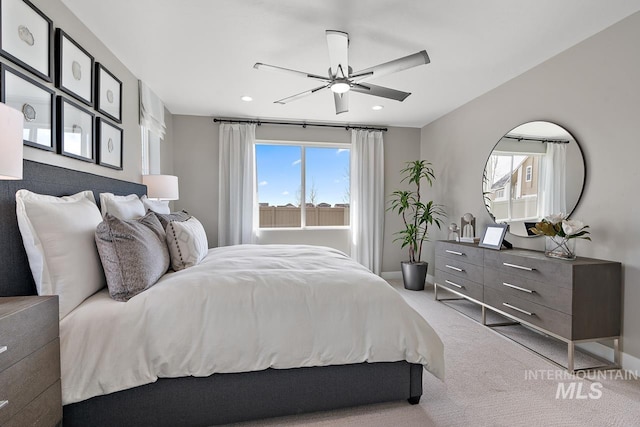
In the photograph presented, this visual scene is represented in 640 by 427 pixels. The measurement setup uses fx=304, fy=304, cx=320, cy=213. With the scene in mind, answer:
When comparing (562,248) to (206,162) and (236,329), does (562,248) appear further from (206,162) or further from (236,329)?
(206,162)

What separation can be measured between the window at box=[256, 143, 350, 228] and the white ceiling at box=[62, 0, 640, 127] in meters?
1.46

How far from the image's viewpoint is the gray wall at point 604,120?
2182mm

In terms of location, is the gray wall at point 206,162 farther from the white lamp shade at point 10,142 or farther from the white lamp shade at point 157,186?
the white lamp shade at point 10,142

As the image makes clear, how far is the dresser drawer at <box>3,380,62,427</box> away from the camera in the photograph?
3.43 ft

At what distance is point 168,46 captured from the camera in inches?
103

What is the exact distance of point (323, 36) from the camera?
2457 millimetres

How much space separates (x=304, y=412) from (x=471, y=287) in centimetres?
228

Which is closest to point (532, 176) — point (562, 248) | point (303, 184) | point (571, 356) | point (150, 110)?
point (562, 248)

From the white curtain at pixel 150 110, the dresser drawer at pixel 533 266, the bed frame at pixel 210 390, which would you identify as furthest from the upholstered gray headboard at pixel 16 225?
the dresser drawer at pixel 533 266

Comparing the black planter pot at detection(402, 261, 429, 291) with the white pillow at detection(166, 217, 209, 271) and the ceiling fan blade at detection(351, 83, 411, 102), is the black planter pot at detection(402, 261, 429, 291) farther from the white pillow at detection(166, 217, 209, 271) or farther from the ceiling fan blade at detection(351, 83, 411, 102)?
the white pillow at detection(166, 217, 209, 271)

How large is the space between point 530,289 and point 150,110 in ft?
13.6

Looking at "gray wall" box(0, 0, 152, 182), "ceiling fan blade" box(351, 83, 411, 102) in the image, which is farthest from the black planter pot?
"gray wall" box(0, 0, 152, 182)

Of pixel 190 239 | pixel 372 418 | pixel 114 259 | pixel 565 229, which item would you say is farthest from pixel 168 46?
pixel 565 229

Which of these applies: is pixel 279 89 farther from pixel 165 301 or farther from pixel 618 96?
pixel 618 96
